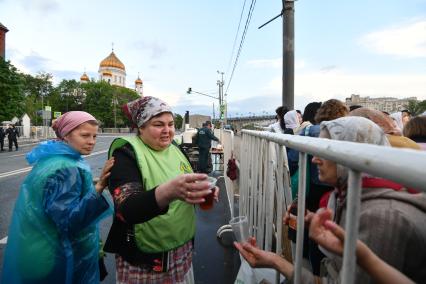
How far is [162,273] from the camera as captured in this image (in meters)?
2.05

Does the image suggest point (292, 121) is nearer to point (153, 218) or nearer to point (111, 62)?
point (153, 218)

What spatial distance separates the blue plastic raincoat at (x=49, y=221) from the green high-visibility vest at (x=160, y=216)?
1.21 feet

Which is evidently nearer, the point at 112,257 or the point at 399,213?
the point at 399,213

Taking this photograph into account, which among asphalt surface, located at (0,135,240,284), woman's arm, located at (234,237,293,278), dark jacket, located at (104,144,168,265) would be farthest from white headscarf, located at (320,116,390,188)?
asphalt surface, located at (0,135,240,284)

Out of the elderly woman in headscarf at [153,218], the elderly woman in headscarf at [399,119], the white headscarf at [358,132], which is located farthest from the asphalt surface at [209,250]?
the elderly woman in headscarf at [399,119]

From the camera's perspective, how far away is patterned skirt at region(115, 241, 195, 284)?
204 cm

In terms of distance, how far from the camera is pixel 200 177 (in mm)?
1386

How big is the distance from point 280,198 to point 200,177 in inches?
30.3

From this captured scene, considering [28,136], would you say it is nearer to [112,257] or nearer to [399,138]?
[112,257]

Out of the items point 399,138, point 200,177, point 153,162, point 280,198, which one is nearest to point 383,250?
point 200,177

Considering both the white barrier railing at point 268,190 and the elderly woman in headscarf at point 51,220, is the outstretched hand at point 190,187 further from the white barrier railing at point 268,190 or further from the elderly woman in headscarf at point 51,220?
the elderly woman in headscarf at point 51,220

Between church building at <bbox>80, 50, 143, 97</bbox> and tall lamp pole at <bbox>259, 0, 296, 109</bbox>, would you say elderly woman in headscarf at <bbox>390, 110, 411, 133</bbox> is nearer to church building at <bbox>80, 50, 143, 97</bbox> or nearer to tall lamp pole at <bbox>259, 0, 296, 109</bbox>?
tall lamp pole at <bbox>259, 0, 296, 109</bbox>

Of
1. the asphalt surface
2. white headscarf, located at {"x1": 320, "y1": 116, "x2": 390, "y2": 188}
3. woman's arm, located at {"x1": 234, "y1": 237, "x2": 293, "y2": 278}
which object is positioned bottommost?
the asphalt surface

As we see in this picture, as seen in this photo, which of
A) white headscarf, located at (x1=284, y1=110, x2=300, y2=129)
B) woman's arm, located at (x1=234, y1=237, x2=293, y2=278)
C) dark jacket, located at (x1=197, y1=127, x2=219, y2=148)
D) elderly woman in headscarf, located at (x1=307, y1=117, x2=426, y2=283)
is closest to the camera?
elderly woman in headscarf, located at (x1=307, y1=117, x2=426, y2=283)
